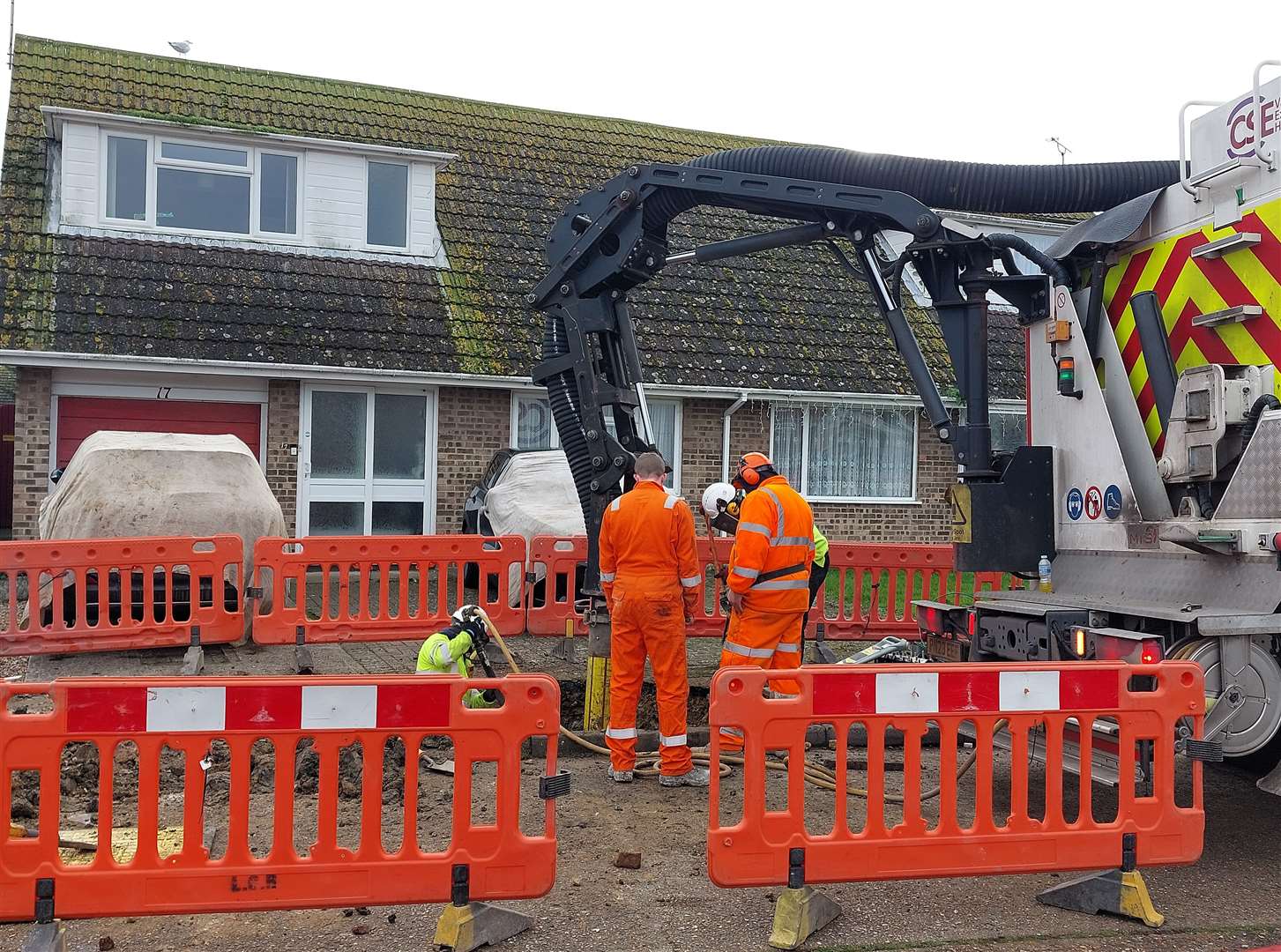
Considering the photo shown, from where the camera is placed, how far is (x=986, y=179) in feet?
20.3

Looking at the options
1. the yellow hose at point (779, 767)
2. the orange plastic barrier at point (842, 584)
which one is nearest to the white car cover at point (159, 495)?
the orange plastic barrier at point (842, 584)

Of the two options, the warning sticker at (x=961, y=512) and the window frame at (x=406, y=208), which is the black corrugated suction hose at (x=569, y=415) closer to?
the warning sticker at (x=961, y=512)

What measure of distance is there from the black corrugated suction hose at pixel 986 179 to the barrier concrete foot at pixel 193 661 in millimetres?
5588

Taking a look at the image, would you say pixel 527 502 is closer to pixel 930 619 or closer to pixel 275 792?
pixel 930 619

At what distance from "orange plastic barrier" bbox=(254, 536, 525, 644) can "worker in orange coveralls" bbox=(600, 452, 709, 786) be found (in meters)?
3.11

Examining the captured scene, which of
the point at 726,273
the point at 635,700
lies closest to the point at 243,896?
the point at 635,700

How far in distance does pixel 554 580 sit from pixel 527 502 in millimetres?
2176

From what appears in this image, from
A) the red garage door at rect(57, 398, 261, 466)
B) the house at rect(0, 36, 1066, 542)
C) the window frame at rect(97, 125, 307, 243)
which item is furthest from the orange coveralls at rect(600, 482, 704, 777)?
the window frame at rect(97, 125, 307, 243)

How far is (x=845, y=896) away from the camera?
4.70 metres

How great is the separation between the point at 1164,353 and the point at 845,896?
303 centimetres

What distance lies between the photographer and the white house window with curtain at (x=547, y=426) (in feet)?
49.4

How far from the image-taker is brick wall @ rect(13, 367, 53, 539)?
13.0 metres

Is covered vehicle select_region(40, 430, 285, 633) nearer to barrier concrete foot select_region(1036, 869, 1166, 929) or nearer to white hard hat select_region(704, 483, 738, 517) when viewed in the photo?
white hard hat select_region(704, 483, 738, 517)

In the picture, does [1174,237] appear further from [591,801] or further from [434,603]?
[434,603]
